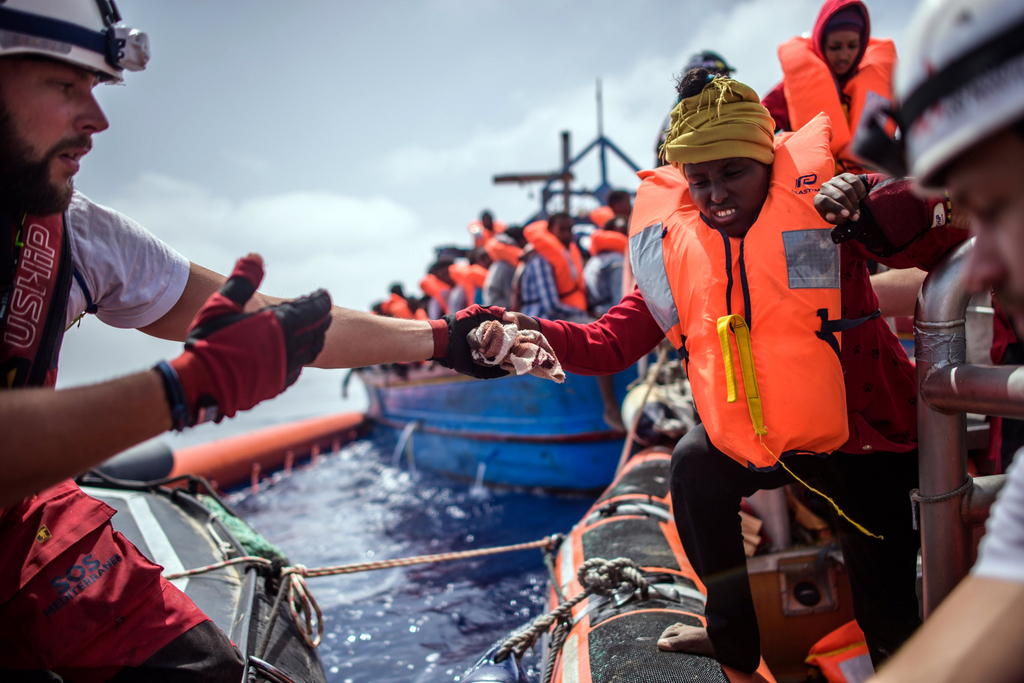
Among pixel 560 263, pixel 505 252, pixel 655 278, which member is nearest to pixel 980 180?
pixel 655 278

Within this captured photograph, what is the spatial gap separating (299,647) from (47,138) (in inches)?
86.4

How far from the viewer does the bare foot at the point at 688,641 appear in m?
1.99

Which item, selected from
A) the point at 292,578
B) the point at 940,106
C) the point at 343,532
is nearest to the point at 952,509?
the point at 940,106

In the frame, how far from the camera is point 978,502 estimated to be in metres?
1.38

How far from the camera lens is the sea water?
3811 millimetres

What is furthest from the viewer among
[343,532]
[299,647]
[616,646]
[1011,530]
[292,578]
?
[343,532]

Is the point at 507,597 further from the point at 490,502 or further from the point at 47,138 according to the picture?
the point at 47,138

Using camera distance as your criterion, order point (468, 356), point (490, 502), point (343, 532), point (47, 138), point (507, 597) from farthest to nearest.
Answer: point (490, 502) < point (343, 532) < point (507, 597) < point (468, 356) < point (47, 138)

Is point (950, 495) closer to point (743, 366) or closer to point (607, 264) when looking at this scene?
point (743, 366)

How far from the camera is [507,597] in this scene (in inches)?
181

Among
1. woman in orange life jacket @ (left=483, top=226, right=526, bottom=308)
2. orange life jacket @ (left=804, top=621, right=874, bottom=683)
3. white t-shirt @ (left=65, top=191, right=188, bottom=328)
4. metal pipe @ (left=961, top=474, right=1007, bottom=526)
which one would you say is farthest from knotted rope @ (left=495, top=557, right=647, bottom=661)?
woman in orange life jacket @ (left=483, top=226, right=526, bottom=308)

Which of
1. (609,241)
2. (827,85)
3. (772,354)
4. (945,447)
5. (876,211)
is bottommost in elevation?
(945,447)

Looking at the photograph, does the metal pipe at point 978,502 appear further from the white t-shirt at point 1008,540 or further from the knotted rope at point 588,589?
the knotted rope at point 588,589

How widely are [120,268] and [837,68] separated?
3.86 meters
